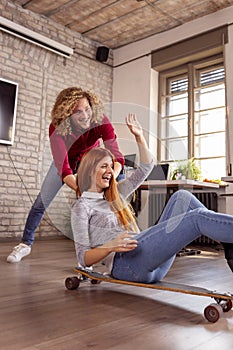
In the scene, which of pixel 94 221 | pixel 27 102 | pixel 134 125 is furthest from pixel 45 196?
pixel 27 102

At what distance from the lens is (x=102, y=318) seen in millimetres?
1025

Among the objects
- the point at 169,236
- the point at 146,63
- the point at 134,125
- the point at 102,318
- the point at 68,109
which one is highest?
the point at 146,63

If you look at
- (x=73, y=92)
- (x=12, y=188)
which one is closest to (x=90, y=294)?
(x=73, y=92)

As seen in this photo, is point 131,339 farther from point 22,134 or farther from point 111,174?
point 22,134

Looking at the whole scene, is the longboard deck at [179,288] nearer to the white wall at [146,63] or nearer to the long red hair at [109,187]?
the long red hair at [109,187]

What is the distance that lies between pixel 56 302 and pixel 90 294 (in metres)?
0.17

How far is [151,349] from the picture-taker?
804mm

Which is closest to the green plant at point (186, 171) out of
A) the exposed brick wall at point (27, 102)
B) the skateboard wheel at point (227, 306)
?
the exposed brick wall at point (27, 102)

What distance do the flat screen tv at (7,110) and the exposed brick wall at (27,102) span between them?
8cm

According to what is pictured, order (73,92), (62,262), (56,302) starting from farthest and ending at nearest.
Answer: (62,262) < (73,92) < (56,302)

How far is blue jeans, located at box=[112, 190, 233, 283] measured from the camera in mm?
1033

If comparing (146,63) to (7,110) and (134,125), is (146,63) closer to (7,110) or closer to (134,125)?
(7,110)

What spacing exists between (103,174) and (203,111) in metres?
3.28

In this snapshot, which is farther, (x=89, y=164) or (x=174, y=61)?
(x=174, y=61)
